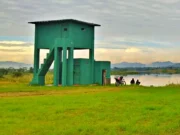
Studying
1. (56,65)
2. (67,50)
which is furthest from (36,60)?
(67,50)

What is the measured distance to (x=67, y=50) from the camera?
41000 mm

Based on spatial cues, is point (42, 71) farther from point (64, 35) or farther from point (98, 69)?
point (98, 69)

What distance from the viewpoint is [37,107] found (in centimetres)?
1736

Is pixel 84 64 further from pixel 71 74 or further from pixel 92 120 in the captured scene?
pixel 92 120

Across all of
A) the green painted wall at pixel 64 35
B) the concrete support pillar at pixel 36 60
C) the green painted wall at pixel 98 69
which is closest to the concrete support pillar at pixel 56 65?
the green painted wall at pixel 64 35

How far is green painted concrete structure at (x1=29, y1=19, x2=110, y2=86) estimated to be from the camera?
4088cm

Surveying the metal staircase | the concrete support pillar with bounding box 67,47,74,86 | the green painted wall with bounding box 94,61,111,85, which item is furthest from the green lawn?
the metal staircase

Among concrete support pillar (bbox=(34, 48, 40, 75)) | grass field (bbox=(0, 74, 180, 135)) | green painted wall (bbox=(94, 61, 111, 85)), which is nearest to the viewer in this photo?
grass field (bbox=(0, 74, 180, 135))

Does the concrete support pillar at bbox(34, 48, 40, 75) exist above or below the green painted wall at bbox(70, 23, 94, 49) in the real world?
below

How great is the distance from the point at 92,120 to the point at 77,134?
8.53 feet

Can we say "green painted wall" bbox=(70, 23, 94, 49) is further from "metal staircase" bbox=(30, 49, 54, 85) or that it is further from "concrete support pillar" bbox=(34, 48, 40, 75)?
"concrete support pillar" bbox=(34, 48, 40, 75)

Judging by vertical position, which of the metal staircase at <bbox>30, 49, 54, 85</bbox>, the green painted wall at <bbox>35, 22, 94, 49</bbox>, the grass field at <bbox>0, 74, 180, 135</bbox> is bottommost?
the grass field at <bbox>0, 74, 180, 135</bbox>

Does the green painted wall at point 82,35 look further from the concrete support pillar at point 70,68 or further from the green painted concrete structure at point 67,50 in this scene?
the concrete support pillar at point 70,68

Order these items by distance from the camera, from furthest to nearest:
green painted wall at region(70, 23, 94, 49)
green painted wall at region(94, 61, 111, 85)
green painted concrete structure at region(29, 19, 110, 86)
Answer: green painted wall at region(94, 61, 111, 85), green painted wall at region(70, 23, 94, 49), green painted concrete structure at region(29, 19, 110, 86)
